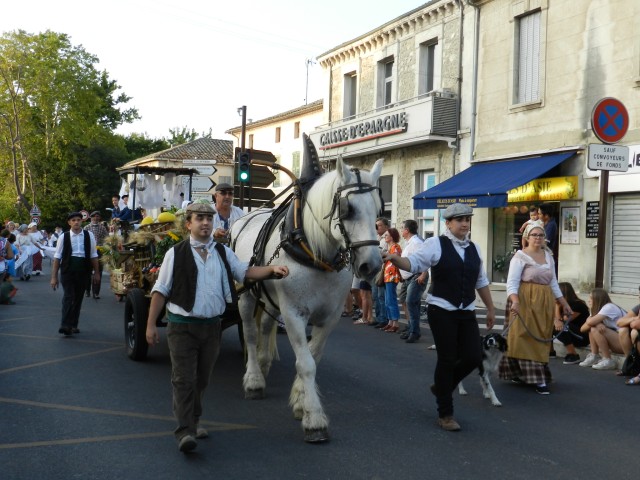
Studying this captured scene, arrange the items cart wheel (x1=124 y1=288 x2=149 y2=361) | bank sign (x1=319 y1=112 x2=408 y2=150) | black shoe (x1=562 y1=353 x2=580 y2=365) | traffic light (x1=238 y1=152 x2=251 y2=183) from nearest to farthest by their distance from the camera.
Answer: cart wheel (x1=124 y1=288 x2=149 y2=361)
black shoe (x1=562 y1=353 x2=580 y2=365)
traffic light (x1=238 y1=152 x2=251 y2=183)
bank sign (x1=319 y1=112 x2=408 y2=150)

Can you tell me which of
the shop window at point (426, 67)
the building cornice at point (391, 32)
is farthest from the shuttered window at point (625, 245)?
the shop window at point (426, 67)

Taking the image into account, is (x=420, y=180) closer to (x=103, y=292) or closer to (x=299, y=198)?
(x=103, y=292)

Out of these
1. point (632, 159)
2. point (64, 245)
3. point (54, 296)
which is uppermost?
Result: point (632, 159)

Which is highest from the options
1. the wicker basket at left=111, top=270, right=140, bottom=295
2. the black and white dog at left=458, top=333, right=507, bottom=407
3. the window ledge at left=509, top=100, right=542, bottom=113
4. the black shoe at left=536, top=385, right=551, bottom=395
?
Result: the window ledge at left=509, top=100, right=542, bottom=113

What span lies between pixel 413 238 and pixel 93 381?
19.6 ft

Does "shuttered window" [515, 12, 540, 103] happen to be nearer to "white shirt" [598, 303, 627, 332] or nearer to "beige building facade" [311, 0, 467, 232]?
"beige building facade" [311, 0, 467, 232]

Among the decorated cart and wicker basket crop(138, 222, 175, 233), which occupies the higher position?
wicker basket crop(138, 222, 175, 233)

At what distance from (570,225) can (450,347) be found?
12026mm

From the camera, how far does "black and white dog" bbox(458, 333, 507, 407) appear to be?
694 cm

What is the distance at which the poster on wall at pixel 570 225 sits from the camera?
16.6 metres

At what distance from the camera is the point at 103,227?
15.5 meters

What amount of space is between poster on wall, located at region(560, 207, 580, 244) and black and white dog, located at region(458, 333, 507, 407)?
1007 cm

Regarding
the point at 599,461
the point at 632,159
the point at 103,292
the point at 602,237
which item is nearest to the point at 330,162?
the point at 103,292

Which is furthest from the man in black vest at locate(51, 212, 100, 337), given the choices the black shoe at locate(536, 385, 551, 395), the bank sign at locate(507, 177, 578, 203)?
the bank sign at locate(507, 177, 578, 203)
